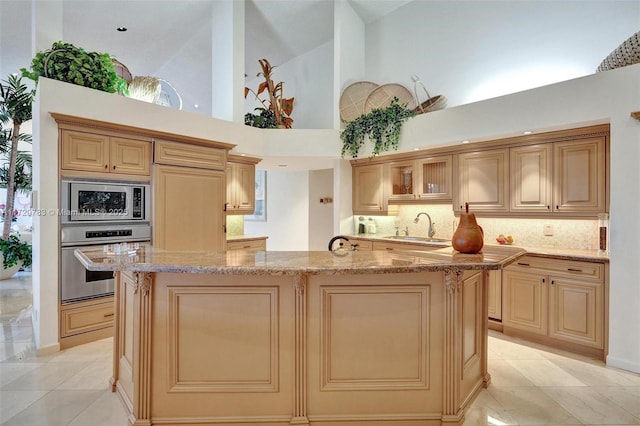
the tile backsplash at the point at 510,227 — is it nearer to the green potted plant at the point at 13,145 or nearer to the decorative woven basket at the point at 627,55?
the decorative woven basket at the point at 627,55

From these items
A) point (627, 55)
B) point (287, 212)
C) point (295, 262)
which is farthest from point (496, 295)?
point (287, 212)

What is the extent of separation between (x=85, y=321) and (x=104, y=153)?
1.68 metres

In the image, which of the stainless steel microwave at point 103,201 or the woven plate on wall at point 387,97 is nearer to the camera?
the stainless steel microwave at point 103,201

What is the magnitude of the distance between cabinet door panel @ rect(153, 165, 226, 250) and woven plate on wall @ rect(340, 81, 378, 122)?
6.96 feet

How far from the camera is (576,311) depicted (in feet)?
10.6

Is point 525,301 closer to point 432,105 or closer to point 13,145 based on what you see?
point 432,105

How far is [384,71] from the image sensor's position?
5.99m

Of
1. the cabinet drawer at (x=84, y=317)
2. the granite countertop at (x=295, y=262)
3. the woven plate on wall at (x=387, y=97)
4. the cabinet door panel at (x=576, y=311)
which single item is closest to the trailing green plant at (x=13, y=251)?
the cabinet drawer at (x=84, y=317)

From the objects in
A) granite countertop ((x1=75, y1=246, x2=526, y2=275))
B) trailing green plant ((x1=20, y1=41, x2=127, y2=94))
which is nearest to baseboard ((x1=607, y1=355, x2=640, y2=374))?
granite countertop ((x1=75, y1=246, x2=526, y2=275))

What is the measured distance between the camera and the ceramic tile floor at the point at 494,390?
2209 mm

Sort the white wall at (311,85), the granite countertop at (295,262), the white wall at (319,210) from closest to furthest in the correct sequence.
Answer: the granite countertop at (295,262) → the white wall at (311,85) → the white wall at (319,210)

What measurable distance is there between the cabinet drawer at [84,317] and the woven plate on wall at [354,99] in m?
3.95

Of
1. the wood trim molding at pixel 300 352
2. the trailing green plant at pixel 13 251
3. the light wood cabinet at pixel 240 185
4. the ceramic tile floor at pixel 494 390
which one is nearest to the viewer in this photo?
the wood trim molding at pixel 300 352

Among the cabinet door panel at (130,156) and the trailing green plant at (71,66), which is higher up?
the trailing green plant at (71,66)
